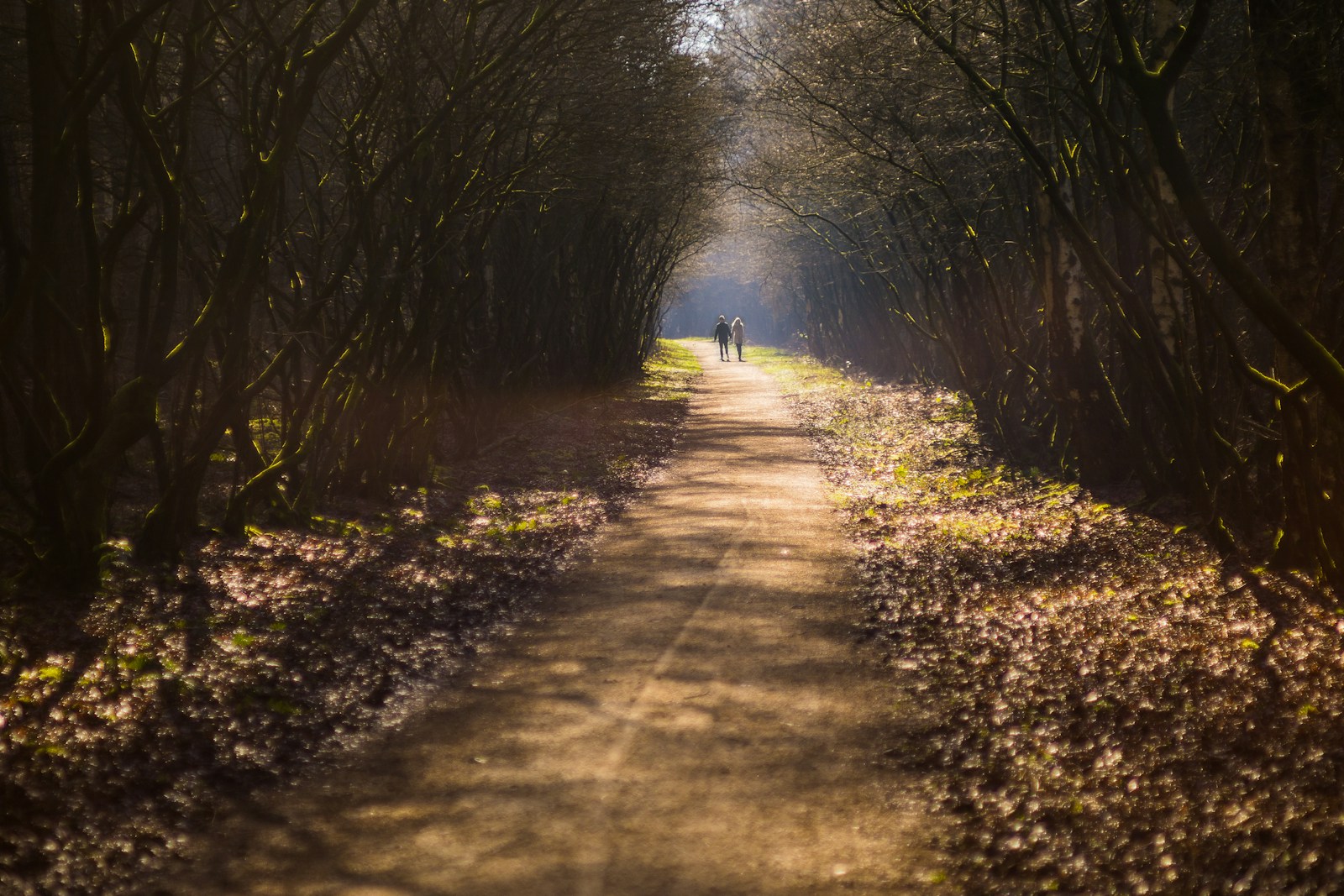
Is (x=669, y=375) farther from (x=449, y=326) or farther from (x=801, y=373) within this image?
(x=449, y=326)

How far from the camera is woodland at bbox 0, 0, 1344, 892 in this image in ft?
17.3

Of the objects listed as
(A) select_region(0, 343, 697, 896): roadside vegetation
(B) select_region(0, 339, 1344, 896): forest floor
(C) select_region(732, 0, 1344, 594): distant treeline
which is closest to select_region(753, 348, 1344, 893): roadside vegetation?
(B) select_region(0, 339, 1344, 896): forest floor

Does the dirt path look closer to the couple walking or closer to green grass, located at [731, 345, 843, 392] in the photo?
green grass, located at [731, 345, 843, 392]

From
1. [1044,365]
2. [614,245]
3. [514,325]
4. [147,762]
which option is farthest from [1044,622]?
[614,245]

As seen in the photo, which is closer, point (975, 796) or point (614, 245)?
point (975, 796)

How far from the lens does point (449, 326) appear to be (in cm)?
1189

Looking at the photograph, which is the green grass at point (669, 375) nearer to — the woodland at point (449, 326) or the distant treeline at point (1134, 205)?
the distant treeline at point (1134, 205)

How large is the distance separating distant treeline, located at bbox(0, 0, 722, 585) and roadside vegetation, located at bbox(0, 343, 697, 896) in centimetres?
51

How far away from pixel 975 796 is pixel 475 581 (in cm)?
455

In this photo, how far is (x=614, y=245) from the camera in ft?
74.4

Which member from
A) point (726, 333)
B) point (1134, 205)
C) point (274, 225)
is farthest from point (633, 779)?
point (726, 333)

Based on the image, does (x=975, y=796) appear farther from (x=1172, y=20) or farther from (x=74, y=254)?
(x=74, y=254)

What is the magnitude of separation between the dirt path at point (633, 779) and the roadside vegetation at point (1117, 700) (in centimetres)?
32

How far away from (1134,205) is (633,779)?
4.99 m
